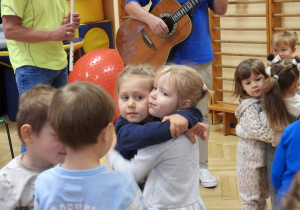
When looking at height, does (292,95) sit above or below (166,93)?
below

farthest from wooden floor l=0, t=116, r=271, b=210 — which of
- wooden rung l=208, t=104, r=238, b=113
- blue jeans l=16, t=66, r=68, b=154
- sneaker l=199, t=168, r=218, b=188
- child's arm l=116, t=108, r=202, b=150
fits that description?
child's arm l=116, t=108, r=202, b=150

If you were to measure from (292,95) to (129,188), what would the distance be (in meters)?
1.37

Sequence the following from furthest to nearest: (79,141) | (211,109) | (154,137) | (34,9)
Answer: (211,109), (34,9), (154,137), (79,141)

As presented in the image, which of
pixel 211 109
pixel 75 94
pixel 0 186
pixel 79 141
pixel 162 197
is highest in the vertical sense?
pixel 75 94

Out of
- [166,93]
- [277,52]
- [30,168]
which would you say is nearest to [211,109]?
[277,52]

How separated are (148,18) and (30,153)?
173cm

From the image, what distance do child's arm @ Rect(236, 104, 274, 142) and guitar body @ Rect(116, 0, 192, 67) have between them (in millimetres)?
765

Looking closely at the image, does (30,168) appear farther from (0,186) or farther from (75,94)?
(75,94)

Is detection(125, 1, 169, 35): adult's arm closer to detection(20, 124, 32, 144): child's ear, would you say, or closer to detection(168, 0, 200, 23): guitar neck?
detection(168, 0, 200, 23): guitar neck

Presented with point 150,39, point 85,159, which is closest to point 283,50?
point 150,39

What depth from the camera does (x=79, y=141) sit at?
130cm

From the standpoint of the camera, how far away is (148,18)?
3129 millimetres

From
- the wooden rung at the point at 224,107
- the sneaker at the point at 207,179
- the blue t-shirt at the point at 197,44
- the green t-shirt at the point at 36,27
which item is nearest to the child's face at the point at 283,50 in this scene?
the blue t-shirt at the point at 197,44

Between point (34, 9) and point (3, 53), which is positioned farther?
point (3, 53)
